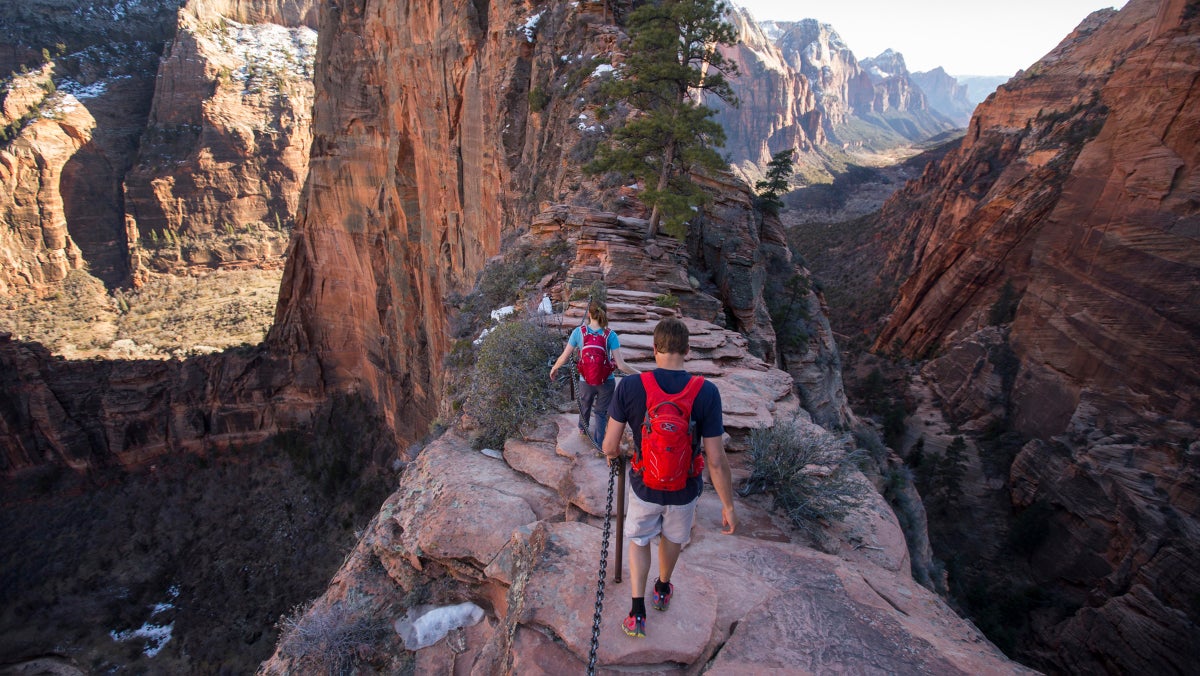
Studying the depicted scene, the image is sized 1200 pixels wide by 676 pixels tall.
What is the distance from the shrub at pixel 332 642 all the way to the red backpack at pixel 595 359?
99.8 inches

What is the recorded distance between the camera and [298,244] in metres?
30.8

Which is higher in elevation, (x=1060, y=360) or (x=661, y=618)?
(x=661, y=618)

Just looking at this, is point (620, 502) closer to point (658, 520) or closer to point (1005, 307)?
point (658, 520)

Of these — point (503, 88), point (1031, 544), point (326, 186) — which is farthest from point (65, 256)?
point (1031, 544)

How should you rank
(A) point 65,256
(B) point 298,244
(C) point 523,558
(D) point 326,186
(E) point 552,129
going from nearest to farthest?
1. (C) point 523,558
2. (E) point 552,129
3. (D) point 326,186
4. (B) point 298,244
5. (A) point 65,256

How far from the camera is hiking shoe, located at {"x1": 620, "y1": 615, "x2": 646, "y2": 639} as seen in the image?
2760mm

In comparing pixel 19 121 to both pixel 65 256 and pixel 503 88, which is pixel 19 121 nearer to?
pixel 65 256

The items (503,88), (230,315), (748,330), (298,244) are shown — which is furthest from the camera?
(230,315)

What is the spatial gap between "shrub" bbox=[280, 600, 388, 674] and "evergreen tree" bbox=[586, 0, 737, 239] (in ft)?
27.8

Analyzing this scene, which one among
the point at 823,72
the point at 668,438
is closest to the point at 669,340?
the point at 668,438

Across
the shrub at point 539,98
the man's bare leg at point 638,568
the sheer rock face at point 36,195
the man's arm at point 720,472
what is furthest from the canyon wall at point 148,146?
the man's arm at point 720,472

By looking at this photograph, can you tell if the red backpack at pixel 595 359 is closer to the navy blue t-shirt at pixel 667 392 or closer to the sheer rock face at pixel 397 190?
the navy blue t-shirt at pixel 667 392

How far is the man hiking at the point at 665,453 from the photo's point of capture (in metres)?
2.63

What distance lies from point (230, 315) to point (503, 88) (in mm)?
45661
